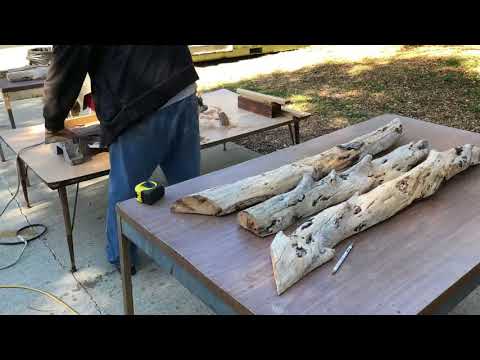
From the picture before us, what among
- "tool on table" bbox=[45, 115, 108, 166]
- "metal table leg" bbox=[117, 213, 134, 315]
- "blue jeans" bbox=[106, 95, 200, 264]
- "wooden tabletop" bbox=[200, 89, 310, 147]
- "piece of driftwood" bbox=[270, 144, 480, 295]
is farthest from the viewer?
"wooden tabletop" bbox=[200, 89, 310, 147]

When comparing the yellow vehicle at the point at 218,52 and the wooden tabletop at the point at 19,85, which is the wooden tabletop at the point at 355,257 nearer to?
the wooden tabletop at the point at 19,85

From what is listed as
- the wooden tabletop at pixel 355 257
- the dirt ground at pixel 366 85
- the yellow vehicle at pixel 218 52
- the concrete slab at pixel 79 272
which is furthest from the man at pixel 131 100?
the yellow vehicle at pixel 218 52

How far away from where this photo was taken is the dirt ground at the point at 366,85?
5176mm

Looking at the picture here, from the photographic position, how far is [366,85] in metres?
6.39

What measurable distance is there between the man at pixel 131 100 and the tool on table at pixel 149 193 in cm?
64

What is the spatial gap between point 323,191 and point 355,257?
1.22 feet

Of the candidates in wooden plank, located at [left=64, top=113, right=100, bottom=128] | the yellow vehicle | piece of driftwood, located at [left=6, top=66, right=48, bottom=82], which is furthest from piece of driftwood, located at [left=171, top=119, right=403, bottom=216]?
the yellow vehicle

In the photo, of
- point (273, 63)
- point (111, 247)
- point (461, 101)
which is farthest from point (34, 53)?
point (461, 101)

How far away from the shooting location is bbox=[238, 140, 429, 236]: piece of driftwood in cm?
167

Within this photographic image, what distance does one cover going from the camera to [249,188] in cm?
188

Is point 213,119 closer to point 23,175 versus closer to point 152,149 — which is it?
point 152,149

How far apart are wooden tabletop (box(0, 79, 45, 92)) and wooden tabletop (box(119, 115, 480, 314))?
326 centimetres

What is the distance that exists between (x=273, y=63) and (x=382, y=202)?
708 centimetres

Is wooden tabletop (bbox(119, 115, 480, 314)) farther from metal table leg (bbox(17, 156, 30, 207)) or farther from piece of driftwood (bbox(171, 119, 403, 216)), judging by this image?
metal table leg (bbox(17, 156, 30, 207))
